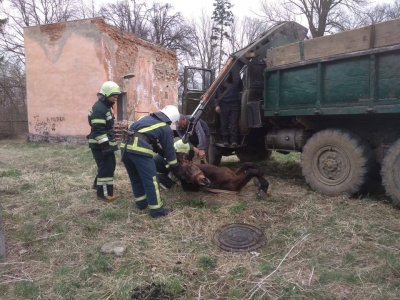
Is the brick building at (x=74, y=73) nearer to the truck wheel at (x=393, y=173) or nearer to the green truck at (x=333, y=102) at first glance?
the green truck at (x=333, y=102)

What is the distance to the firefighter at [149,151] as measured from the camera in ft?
15.4

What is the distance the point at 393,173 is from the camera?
Result: 4598 mm

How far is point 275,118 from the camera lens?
254 inches

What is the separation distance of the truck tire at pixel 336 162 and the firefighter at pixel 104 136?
3.17 meters

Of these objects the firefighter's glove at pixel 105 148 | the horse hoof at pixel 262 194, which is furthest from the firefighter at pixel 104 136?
the horse hoof at pixel 262 194

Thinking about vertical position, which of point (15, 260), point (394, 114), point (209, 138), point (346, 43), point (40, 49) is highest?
point (40, 49)

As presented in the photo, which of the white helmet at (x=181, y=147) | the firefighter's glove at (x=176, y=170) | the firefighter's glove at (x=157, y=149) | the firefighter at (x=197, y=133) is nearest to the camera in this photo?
the firefighter's glove at (x=176, y=170)

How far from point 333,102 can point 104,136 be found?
3505mm

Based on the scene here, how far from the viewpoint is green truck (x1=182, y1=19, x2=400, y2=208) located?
4613 millimetres

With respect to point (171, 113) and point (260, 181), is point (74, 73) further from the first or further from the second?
point (260, 181)

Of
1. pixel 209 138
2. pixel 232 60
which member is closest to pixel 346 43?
pixel 232 60

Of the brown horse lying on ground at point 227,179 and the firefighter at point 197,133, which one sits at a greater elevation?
the firefighter at point 197,133

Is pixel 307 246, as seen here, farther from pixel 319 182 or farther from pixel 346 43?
pixel 346 43

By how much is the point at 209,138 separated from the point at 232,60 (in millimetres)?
1752
